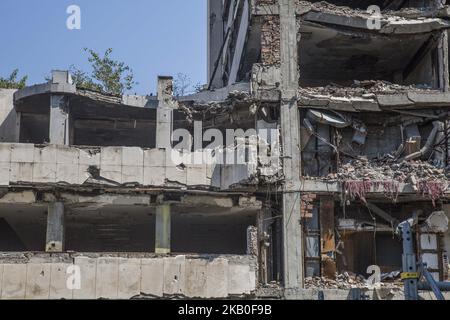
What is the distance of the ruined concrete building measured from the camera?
20312 millimetres

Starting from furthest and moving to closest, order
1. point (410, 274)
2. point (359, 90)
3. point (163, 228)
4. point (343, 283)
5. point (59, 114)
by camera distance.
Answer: point (59, 114) < point (359, 90) < point (163, 228) < point (343, 283) < point (410, 274)

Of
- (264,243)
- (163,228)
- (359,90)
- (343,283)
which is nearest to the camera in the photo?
(343,283)

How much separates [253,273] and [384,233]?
5189mm

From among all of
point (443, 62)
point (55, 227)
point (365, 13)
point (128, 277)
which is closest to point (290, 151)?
point (365, 13)

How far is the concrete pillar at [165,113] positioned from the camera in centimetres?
2353

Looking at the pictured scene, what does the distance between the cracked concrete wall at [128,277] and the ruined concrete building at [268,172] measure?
0.10 ft

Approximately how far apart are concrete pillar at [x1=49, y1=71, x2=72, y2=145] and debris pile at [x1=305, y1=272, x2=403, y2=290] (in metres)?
9.10

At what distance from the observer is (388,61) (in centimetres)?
2628

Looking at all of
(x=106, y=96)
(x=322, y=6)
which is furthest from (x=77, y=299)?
(x=322, y=6)

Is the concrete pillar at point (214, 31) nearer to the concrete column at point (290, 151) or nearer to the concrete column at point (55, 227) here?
the concrete column at point (290, 151)

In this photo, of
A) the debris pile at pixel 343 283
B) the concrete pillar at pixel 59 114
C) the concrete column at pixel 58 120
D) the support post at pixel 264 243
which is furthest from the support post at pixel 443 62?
the concrete column at pixel 58 120

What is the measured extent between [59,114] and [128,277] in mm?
6385

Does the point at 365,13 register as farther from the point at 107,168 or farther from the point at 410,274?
the point at 410,274

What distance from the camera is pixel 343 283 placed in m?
21.2
